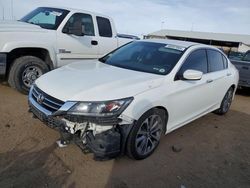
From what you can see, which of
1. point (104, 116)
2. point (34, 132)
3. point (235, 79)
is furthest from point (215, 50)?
point (34, 132)

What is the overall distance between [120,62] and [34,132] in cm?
182

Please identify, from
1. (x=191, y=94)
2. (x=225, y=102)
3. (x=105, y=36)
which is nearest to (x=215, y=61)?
(x=225, y=102)

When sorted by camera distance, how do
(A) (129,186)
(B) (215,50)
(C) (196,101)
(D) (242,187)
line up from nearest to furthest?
(A) (129,186) → (D) (242,187) → (C) (196,101) → (B) (215,50)

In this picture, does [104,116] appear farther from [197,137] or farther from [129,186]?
[197,137]

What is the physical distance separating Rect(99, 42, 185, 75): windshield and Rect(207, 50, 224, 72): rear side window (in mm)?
932

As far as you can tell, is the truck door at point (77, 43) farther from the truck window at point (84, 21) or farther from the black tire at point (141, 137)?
the black tire at point (141, 137)

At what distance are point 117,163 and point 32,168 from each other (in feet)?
3.56

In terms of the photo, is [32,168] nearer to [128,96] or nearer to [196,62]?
[128,96]

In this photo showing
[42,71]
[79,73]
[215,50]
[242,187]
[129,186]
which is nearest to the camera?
[129,186]

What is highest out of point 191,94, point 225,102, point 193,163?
point 191,94

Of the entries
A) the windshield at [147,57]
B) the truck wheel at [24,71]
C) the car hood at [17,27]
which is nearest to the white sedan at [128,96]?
the windshield at [147,57]

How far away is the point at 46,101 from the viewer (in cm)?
363

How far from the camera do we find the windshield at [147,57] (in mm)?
4352

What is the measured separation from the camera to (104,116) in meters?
3.28
